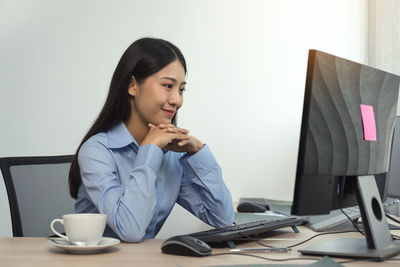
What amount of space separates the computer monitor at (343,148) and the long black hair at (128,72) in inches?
24.7

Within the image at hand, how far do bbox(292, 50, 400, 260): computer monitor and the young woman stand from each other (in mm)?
472

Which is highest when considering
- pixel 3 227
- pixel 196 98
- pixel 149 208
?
pixel 196 98

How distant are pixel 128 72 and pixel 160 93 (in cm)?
13

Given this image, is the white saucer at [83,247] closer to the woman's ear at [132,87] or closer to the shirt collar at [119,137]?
the shirt collar at [119,137]

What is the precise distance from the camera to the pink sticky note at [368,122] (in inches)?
41.0

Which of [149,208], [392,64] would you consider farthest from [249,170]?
[149,208]

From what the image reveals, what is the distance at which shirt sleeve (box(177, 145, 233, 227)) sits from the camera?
1.44 m

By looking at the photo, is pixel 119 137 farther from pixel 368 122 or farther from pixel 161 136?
pixel 368 122

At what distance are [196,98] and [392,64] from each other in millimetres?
1038

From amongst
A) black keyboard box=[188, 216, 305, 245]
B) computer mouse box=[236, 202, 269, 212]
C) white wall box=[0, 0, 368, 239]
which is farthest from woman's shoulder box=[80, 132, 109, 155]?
white wall box=[0, 0, 368, 239]

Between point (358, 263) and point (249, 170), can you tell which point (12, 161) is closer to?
point (358, 263)

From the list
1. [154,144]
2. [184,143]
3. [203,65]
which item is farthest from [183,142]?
[203,65]

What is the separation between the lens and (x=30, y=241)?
1.12 metres

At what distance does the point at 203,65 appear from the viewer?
2.61 meters
